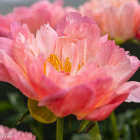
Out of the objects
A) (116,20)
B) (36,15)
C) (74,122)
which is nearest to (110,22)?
(116,20)

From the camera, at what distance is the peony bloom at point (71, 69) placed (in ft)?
0.57

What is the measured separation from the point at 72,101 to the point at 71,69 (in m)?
0.04

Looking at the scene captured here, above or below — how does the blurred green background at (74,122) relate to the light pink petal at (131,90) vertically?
below

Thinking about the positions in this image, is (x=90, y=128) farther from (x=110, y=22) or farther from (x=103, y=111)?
(x=110, y=22)

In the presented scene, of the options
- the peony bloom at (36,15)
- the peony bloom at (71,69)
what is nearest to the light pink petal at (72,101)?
the peony bloom at (71,69)

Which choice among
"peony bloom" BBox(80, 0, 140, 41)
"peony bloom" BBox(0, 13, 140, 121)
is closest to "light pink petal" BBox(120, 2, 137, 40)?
"peony bloom" BBox(80, 0, 140, 41)

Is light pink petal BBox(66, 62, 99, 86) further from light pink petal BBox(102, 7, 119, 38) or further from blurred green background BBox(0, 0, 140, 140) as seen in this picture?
light pink petal BBox(102, 7, 119, 38)

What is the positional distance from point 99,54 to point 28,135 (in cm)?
7

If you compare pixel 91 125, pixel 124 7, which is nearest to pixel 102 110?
pixel 91 125

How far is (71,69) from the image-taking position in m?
0.21

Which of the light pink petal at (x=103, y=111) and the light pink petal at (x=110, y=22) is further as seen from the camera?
the light pink petal at (x=110, y=22)

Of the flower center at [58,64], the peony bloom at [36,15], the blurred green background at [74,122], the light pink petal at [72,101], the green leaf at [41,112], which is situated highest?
the light pink petal at [72,101]

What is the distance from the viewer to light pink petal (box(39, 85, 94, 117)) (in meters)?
0.17

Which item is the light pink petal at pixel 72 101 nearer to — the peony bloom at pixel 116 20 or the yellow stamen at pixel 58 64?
the yellow stamen at pixel 58 64
